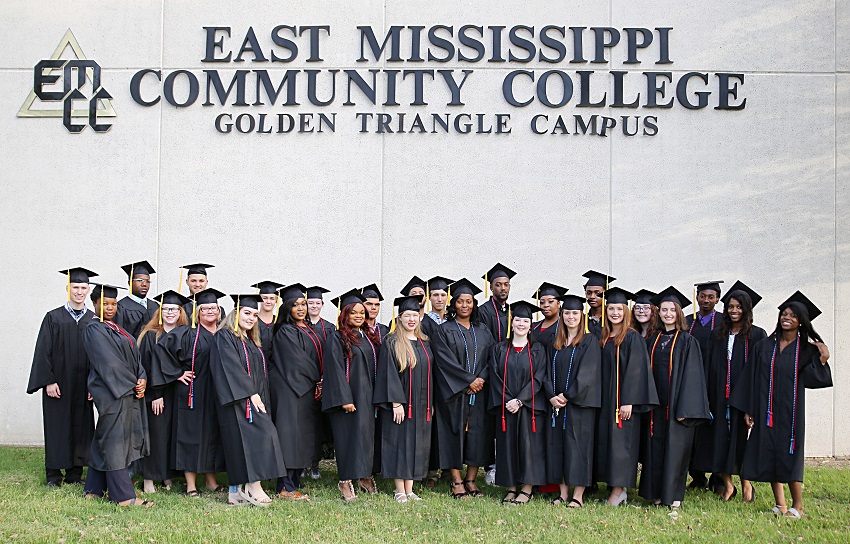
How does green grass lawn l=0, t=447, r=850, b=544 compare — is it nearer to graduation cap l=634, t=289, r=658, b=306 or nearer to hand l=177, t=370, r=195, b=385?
hand l=177, t=370, r=195, b=385

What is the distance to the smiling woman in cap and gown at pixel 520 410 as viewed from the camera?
26.6ft

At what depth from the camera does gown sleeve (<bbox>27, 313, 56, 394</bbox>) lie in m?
8.65

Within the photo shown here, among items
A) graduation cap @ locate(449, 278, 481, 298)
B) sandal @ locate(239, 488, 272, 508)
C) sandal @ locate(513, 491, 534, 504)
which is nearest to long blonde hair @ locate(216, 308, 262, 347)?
sandal @ locate(239, 488, 272, 508)

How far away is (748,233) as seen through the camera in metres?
11.1

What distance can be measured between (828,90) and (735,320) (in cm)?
439

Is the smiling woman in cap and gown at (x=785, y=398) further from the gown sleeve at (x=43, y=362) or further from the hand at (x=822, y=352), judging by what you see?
the gown sleeve at (x=43, y=362)

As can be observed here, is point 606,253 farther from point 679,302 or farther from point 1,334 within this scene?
point 1,334

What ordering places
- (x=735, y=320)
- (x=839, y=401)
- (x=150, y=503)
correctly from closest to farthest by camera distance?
(x=150, y=503)
(x=735, y=320)
(x=839, y=401)

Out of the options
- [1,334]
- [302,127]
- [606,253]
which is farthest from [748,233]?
[1,334]

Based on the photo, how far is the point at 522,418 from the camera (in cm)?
816

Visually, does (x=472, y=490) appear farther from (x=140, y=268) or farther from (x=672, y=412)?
(x=140, y=268)

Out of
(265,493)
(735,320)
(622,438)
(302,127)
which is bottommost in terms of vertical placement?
(265,493)

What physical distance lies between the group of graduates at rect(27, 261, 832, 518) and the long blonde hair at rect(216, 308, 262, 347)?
0.8 inches

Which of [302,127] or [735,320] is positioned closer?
[735,320]
